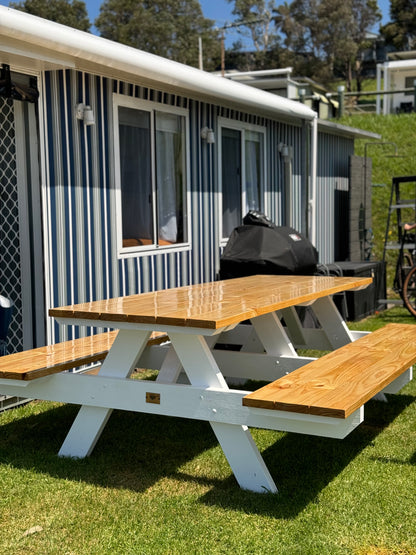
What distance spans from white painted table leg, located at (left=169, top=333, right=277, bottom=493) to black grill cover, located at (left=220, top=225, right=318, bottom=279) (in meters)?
2.89

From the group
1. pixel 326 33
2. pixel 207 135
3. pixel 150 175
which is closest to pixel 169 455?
pixel 150 175

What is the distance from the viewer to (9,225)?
15.5 ft

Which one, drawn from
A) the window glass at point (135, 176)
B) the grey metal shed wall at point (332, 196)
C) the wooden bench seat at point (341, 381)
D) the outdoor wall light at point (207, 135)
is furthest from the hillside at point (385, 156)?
the wooden bench seat at point (341, 381)

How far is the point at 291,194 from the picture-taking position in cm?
867

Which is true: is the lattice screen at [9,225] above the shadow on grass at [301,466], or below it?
→ above

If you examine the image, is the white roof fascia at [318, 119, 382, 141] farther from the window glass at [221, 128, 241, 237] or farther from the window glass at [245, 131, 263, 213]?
the window glass at [221, 128, 241, 237]

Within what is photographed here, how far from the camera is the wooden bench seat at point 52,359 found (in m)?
3.44

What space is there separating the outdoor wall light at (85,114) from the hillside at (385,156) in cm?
658

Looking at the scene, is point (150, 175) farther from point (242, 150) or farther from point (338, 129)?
point (338, 129)

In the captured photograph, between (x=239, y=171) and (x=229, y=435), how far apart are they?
179 inches

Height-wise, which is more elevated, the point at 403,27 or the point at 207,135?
the point at 403,27

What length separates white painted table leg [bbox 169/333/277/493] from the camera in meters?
3.17

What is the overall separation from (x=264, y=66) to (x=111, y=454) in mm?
37734

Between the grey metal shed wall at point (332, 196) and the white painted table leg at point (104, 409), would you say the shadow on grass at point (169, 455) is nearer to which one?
the white painted table leg at point (104, 409)
